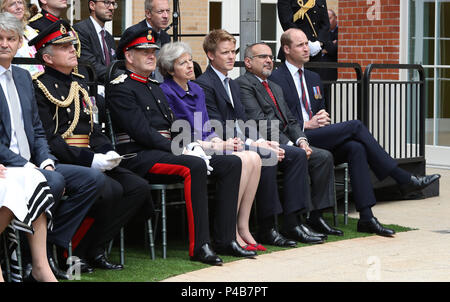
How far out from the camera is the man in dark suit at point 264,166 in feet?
21.7

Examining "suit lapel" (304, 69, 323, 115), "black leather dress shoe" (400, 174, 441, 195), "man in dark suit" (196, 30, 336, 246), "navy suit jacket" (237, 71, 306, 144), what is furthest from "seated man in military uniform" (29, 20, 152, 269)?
"black leather dress shoe" (400, 174, 441, 195)

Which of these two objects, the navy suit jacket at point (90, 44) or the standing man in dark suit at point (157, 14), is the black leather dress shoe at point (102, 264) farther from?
the standing man in dark suit at point (157, 14)

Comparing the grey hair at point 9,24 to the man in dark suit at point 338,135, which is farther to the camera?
the man in dark suit at point 338,135

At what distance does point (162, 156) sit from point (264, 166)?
84cm

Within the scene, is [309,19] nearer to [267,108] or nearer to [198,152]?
[267,108]

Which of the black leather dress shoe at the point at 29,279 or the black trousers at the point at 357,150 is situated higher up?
the black trousers at the point at 357,150

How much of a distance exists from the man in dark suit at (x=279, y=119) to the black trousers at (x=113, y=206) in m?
1.47

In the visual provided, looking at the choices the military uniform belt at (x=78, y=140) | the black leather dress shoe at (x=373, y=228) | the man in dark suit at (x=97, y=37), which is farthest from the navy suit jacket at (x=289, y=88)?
the military uniform belt at (x=78, y=140)

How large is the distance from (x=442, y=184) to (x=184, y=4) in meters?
6.06

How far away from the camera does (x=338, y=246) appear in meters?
6.66

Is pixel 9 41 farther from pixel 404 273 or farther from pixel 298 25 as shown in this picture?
pixel 298 25

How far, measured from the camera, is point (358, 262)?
607cm

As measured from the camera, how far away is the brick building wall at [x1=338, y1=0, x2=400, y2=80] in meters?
11.4

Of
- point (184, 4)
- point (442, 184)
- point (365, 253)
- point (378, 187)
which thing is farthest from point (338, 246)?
point (184, 4)
